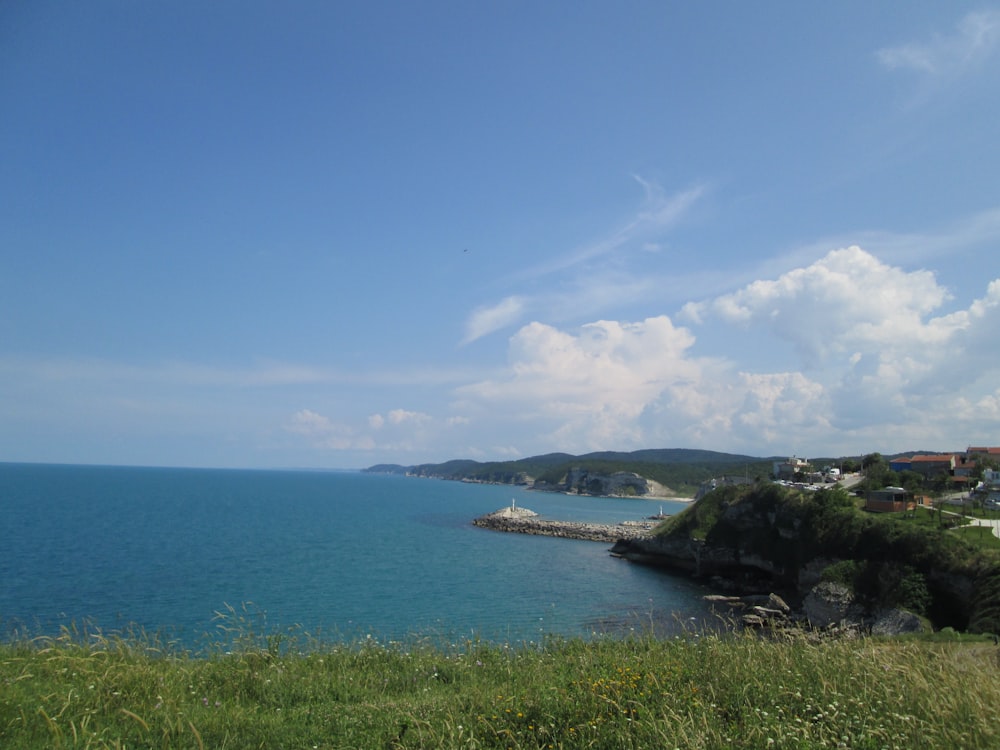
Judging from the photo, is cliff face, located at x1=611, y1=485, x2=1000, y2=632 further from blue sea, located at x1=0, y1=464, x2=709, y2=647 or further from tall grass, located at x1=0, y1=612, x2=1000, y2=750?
tall grass, located at x1=0, y1=612, x2=1000, y2=750

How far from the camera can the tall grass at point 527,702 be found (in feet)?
14.8

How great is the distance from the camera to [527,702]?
536cm

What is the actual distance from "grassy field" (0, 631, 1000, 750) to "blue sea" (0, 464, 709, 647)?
→ 3165mm

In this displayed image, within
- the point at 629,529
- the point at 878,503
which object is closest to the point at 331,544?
the point at 629,529

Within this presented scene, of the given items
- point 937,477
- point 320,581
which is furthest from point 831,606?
point 937,477

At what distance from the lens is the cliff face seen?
26812 millimetres

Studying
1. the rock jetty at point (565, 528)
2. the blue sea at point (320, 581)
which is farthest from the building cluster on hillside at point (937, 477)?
the rock jetty at point (565, 528)

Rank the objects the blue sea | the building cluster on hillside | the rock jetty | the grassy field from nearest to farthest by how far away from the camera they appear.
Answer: the grassy field < the blue sea < the building cluster on hillside < the rock jetty

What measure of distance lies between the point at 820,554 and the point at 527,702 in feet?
129

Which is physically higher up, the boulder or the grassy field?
the grassy field

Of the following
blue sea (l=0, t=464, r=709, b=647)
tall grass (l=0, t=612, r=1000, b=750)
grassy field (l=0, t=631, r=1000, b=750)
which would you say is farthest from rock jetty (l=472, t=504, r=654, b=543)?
tall grass (l=0, t=612, r=1000, b=750)

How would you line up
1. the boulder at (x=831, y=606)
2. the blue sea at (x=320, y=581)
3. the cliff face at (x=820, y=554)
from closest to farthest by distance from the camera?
the blue sea at (x=320, y=581)
the cliff face at (x=820, y=554)
the boulder at (x=831, y=606)

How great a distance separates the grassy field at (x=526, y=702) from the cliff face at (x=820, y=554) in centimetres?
2041

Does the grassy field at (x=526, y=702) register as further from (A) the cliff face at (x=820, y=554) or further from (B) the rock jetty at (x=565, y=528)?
(B) the rock jetty at (x=565, y=528)
